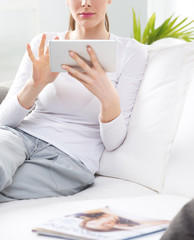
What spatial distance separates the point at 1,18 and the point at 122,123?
202 cm

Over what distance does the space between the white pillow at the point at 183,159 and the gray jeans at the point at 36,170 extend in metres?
0.26

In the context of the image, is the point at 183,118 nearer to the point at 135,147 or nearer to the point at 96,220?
the point at 135,147

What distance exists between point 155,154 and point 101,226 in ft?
2.22

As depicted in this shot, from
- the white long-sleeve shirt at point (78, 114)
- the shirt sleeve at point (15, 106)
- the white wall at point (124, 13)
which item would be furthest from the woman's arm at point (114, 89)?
the white wall at point (124, 13)

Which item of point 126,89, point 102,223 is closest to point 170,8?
point 126,89

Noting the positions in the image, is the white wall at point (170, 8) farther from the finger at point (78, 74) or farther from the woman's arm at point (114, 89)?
the finger at point (78, 74)

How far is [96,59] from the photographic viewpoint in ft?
4.99

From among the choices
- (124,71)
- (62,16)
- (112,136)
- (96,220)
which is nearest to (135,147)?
(112,136)

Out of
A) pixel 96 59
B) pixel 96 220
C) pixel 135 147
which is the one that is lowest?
pixel 135 147

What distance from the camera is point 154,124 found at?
1.68 metres

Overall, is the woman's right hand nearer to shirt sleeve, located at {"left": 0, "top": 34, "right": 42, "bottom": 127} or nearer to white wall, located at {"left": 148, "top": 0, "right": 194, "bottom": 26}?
shirt sleeve, located at {"left": 0, "top": 34, "right": 42, "bottom": 127}

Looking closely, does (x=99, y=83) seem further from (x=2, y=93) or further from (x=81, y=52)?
(x=2, y=93)

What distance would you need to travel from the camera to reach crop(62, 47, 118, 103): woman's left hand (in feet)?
4.96

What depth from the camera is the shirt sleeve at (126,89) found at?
1.65m
